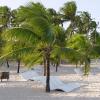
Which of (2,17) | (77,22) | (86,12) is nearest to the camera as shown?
(2,17)

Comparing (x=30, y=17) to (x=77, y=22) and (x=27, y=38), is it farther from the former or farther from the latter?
(x=77, y=22)

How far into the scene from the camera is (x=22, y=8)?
15594 mm

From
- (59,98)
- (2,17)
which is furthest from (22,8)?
(2,17)

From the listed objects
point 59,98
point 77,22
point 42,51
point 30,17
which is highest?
point 77,22

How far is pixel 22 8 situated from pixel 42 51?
8.08 ft

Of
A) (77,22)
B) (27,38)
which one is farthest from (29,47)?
(77,22)

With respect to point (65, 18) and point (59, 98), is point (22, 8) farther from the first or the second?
point (65, 18)

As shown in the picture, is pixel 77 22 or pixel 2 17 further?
pixel 77 22

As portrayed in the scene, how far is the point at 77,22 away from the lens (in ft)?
155

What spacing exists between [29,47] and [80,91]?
357cm

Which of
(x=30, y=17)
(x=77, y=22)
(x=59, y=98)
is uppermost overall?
(x=77, y=22)

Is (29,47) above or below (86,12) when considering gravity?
below

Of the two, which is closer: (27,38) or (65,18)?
(27,38)

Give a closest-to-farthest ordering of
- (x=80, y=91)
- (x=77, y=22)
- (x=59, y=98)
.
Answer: (x=59, y=98) < (x=80, y=91) < (x=77, y=22)
